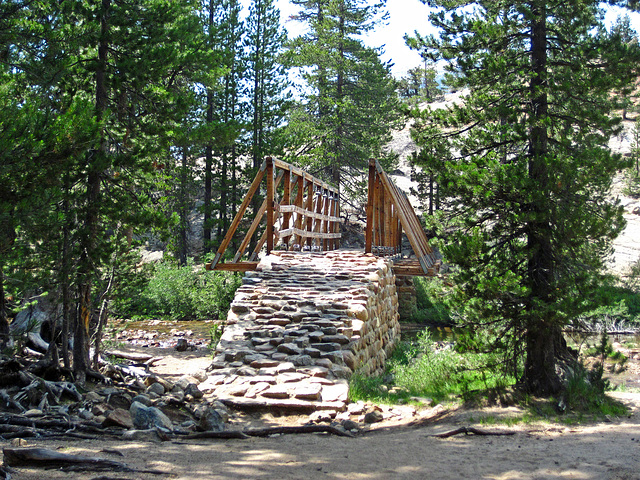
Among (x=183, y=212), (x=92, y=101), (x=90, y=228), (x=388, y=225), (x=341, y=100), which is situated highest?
(x=341, y=100)

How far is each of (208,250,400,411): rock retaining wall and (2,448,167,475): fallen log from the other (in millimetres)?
3015

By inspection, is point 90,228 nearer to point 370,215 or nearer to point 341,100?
point 370,215

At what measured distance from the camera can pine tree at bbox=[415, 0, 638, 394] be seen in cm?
613

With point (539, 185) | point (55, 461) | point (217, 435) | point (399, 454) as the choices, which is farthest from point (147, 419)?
point (539, 185)

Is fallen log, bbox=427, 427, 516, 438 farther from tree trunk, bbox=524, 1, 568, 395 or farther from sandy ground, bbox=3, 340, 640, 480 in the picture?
tree trunk, bbox=524, 1, 568, 395

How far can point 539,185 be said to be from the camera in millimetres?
6227

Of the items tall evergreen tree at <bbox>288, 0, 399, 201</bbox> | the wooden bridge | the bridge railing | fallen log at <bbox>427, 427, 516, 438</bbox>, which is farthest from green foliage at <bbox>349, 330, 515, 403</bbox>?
tall evergreen tree at <bbox>288, 0, 399, 201</bbox>

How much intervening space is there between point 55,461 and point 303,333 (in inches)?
187

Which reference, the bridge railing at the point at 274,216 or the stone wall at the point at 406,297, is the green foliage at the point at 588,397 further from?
the stone wall at the point at 406,297

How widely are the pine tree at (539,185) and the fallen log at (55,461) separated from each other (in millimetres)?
4152

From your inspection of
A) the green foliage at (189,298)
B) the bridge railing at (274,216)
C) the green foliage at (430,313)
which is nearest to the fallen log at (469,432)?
the bridge railing at (274,216)

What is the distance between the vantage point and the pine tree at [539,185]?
613 cm

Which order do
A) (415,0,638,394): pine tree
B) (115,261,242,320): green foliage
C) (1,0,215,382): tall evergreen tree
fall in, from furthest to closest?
(115,261,242,320): green foliage < (1,0,215,382): tall evergreen tree < (415,0,638,394): pine tree

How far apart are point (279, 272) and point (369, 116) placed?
52.3ft
